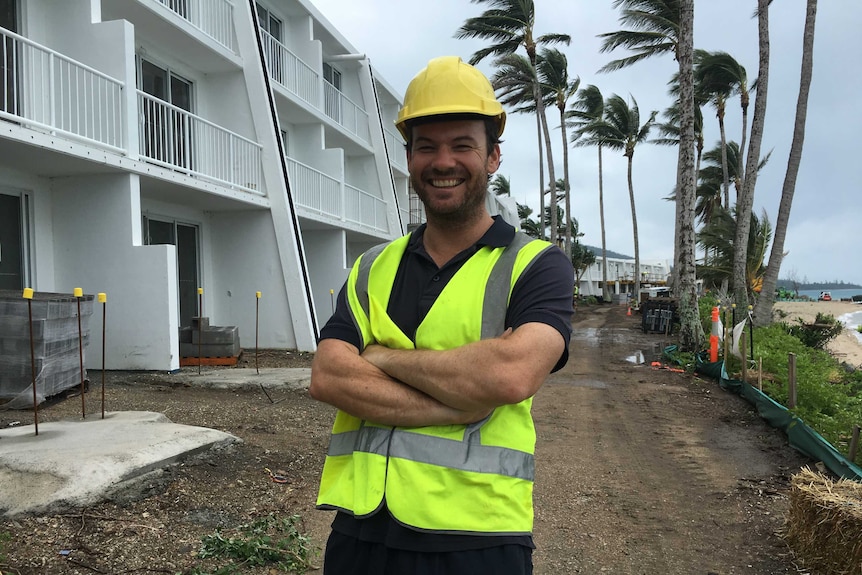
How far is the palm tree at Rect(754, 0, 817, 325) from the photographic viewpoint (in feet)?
53.6

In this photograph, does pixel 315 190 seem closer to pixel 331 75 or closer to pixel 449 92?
pixel 331 75

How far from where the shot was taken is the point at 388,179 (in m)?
21.7

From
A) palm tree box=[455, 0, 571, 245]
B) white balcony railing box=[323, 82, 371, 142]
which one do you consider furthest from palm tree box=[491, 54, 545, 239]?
white balcony railing box=[323, 82, 371, 142]

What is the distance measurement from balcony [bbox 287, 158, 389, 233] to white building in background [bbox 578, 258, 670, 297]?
1696 inches

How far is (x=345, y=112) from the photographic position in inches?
787

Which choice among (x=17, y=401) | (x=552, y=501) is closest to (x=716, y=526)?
(x=552, y=501)

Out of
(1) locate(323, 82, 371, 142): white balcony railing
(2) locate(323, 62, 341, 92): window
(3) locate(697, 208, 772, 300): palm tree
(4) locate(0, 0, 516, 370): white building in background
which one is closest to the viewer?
(4) locate(0, 0, 516, 370): white building in background

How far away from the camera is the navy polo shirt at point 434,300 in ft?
4.93

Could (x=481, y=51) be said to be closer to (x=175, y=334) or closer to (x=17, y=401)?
(x=175, y=334)

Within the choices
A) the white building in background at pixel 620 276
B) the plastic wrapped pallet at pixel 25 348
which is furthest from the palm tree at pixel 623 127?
the plastic wrapped pallet at pixel 25 348

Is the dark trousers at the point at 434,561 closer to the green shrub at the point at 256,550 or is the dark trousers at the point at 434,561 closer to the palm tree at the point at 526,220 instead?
the green shrub at the point at 256,550

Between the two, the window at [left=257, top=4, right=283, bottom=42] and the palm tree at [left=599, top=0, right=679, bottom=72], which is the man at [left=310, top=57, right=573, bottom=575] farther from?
the palm tree at [left=599, top=0, right=679, bottom=72]

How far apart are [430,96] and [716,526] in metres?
4.22

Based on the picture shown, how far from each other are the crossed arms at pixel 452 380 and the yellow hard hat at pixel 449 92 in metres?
0.60
